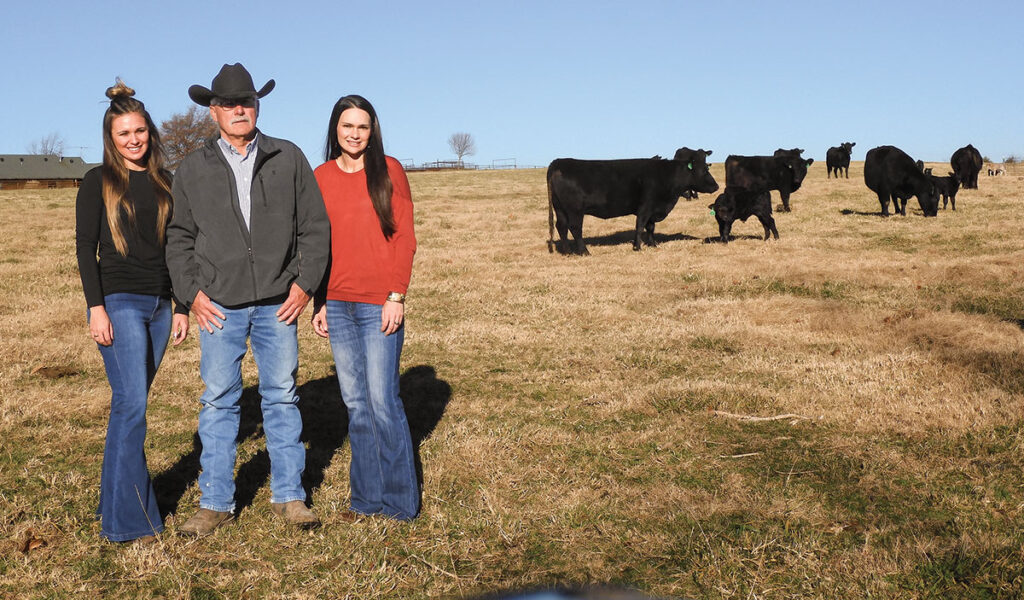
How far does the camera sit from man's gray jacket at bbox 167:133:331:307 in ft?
13.2

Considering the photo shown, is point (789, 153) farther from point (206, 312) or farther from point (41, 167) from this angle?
point (41, 167)

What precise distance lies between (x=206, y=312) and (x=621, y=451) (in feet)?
10.3

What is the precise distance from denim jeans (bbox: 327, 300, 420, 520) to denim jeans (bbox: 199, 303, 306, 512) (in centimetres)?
28

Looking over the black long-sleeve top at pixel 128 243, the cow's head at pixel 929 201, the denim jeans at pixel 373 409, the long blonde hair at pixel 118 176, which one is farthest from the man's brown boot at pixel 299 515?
the cow's head at pixel 929 201

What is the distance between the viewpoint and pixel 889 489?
4.89 metres

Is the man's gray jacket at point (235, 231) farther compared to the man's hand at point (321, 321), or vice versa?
the man's hand at point (321, 321)

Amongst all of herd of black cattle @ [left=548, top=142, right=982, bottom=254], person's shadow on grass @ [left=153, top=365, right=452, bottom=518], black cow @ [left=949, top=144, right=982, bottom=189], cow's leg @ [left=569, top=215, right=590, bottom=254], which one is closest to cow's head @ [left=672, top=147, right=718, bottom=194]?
herd of black cattle @ [left=548, top=142, right=982, bottom=254]

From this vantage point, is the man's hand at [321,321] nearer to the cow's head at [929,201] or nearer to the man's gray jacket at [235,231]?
the man's gray jacket at [235,231]

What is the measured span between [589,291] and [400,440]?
27.9 feet

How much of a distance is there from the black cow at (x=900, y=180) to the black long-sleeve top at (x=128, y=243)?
2245 centimetres

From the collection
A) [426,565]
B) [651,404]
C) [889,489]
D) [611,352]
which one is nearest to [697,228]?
[611,352]

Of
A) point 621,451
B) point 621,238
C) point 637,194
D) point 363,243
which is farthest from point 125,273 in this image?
point 621,238

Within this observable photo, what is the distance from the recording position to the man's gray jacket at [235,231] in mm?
4023

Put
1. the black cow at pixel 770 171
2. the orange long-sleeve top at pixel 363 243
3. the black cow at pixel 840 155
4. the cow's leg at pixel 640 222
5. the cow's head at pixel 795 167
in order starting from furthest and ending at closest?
the black cow at pixel 840 155, the black cow at pixel 770 171, the cow's head at pixel 795 167, the cow's leg at pixel 640 222, the orange long-sleeve top at pixel 363 243
